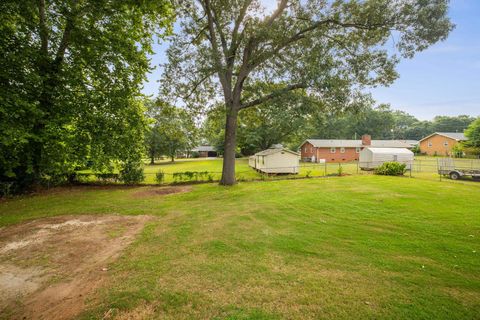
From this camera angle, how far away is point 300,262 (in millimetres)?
4477

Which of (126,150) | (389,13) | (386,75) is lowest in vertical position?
(126,150)

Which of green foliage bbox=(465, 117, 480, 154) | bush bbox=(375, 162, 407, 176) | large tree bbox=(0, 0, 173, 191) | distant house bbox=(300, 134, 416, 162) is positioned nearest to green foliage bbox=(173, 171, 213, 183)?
large tree bbox=(0, 0, 173, 191)

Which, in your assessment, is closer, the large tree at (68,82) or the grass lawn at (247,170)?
the large tree at (68,82)

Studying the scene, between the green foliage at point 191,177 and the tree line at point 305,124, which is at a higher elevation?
the tree line at point 305,124

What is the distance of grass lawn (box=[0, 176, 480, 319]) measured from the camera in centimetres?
319

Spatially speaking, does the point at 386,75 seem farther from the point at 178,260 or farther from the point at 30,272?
the point at 30,272

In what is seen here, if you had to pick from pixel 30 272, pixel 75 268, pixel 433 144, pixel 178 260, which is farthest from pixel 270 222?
pixel 433 144

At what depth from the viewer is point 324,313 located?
119 inches

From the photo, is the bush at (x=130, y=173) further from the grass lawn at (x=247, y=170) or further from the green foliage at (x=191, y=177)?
the green foliage at (x=191, y=177)

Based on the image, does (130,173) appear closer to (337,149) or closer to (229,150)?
(229,150)

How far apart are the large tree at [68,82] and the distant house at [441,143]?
5337 centimetres

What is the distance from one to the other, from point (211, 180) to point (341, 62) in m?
12.0

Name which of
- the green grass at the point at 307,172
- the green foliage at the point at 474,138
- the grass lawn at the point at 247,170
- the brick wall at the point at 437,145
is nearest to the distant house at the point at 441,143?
the brick wall at the point at 437,145

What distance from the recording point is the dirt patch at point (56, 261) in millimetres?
3396
